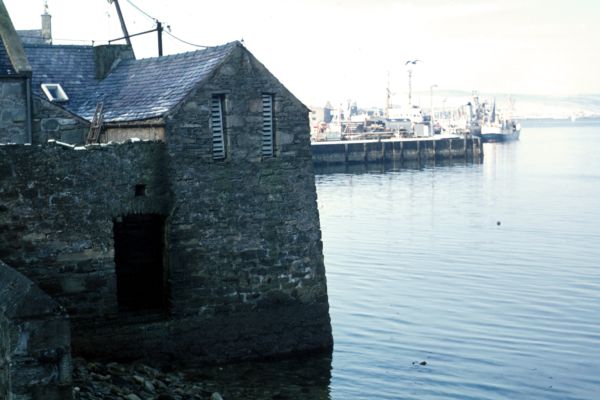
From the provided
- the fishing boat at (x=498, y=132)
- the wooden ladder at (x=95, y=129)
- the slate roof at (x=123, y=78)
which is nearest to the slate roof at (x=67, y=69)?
the slate roof at (x=123, y=78)

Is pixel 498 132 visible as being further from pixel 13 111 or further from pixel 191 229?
pixel 191 229

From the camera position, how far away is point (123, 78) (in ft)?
72.7

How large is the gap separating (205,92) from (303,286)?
4.14 metres

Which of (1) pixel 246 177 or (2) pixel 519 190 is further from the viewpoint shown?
(2) pixel 519 190

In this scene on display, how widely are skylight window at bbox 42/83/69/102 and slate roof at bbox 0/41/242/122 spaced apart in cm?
13

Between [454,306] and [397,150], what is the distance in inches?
3022

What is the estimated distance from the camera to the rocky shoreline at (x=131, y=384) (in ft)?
48.5

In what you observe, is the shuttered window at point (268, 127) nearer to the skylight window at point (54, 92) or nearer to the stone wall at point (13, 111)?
the stone wall at point (13, 111)

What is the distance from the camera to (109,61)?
23703 mm

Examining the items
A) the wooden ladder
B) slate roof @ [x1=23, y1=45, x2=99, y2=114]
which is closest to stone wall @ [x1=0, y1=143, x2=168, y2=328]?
the wooden ladder

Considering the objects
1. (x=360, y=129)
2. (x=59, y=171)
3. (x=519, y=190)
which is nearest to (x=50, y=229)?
(x=59, y=171)

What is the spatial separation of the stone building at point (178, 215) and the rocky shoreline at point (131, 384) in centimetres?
59

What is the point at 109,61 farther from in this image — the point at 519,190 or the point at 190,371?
the point at 519,190

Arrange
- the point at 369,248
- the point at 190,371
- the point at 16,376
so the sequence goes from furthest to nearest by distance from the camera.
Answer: the point at 369,248, the point at 190,371, the point at 16,376
